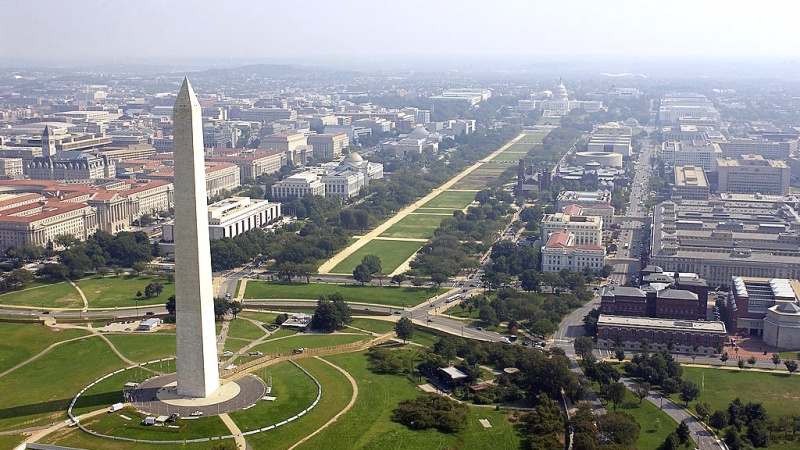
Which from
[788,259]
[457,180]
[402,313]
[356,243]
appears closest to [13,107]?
[457,180]

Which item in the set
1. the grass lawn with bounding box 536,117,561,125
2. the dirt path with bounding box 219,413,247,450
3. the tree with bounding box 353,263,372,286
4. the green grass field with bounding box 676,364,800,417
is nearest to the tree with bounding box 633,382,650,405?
the green grass field with bounding box 676,364,800,417

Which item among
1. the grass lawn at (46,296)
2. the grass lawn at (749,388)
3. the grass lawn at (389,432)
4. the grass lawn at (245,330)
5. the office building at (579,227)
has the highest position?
the office building at (579,227)

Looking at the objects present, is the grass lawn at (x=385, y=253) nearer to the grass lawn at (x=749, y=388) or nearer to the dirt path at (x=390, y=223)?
the dirt path at (x=390, y=223)

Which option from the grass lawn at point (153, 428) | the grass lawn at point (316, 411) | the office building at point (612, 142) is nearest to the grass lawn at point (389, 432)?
the grass lawn at point (316, 411)

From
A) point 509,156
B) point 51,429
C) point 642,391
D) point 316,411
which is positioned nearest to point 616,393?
point 642,391

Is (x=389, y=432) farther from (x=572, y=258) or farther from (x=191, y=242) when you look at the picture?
(x=572, y=258)

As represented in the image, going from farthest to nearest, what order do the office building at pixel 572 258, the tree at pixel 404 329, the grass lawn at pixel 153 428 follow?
1. the office building at pixel 572 258
2. the tree at pixel 404 329
3. the grass lawn at pixel 153 428
